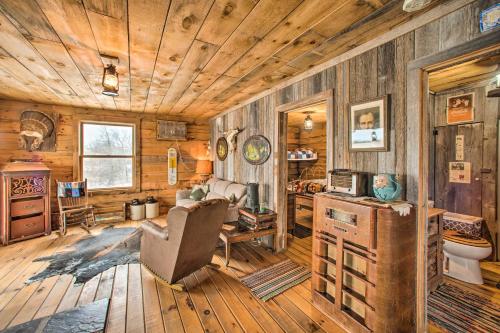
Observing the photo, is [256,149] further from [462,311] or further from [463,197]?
[463,197]

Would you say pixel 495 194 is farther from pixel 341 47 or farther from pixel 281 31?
pixel 281 31

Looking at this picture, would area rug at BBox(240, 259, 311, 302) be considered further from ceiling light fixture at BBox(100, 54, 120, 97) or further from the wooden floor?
ceiling light fixture at BBox(100, 54, 120, 97)

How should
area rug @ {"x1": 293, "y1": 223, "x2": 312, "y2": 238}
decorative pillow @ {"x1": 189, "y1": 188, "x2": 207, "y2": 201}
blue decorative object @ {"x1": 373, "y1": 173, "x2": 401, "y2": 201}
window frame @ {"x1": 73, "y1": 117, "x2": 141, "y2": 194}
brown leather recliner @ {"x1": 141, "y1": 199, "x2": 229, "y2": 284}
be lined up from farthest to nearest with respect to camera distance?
window frame @ {"x1": 73, "y1": 117, "x2": 141, "y2": 194}, decorative pillow @ {"x1": 189, "y1": 188, "x2": 207, "y2": 201}, area rug @ {"x1": 293, "y1": 223, "x2": 312, "y2": 238}, brown leather recliner @ {"x1": 141, "y1": 199, "x2": 229, "y2": 284}, blue decorative object @ {"x1": 373, "y1": 173, "x2": 401, "y2": 201}

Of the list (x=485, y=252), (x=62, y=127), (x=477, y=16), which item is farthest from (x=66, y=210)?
(x=485, y=252)

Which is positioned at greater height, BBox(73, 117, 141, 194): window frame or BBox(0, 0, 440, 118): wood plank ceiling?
BBox(0, 0, 440, 118): wood plank ceiling

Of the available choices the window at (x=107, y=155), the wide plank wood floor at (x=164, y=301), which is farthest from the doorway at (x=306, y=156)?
the window at (x=107, y=155)

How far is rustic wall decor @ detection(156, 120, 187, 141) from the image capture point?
17.2 ft

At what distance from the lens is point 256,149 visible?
368 centimetres

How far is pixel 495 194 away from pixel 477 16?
268cm

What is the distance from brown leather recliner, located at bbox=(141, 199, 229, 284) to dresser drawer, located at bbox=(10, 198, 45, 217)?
280 centimetres

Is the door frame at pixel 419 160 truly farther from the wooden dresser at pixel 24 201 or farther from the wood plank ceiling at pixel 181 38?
the wooden dresser at pixel 24 201

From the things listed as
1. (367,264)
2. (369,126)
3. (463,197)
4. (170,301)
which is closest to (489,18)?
(369,126)

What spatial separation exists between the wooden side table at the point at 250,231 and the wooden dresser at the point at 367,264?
114 centimetres

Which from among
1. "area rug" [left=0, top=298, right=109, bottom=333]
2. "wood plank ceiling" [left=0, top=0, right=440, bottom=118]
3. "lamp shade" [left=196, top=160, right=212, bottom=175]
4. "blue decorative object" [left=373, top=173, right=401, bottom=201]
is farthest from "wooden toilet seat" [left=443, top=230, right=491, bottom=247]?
"lamp shade" [left=196, top=160, right=212, bottom=175]
